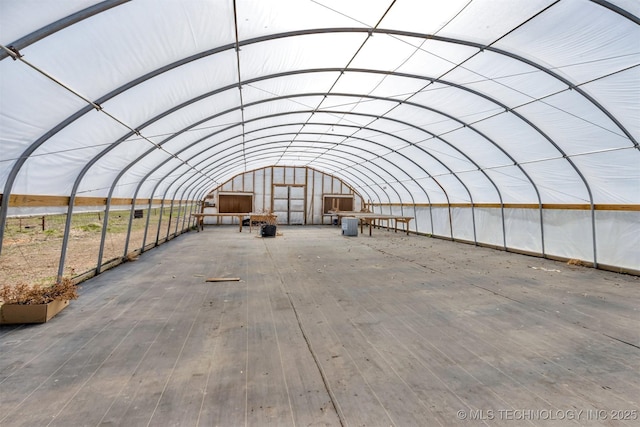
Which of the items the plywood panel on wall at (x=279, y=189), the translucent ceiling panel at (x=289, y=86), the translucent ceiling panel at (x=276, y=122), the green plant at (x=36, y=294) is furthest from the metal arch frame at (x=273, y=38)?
the plywood panel on wall at (x=279, y=189)

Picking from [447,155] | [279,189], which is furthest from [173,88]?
[279,189]

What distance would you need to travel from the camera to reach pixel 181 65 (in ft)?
17.6

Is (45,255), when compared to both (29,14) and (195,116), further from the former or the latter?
(29,14)

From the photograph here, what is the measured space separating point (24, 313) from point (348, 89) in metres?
8.29

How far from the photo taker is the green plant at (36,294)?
453 cm

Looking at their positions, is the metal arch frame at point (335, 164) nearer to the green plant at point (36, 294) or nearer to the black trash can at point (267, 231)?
the black trash can at point (267, 231)

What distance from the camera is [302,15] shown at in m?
5.12

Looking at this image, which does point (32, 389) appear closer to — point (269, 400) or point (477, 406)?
point (269, 400)

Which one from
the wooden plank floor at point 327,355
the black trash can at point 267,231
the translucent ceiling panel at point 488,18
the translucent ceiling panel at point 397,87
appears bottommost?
the wooden plank floor at point 327,355

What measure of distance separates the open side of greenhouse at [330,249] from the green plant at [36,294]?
0.30 metres

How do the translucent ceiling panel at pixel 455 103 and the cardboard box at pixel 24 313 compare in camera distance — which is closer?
the cardboard box at pixel 24 313

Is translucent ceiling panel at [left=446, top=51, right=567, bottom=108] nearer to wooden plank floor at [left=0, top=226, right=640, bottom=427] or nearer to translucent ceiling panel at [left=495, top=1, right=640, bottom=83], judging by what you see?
translucent ceiling panel at [left=495, top=1, right=640, bottom=83]

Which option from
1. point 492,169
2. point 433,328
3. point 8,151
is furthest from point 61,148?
point 492,169

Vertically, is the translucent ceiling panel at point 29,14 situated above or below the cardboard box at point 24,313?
above
